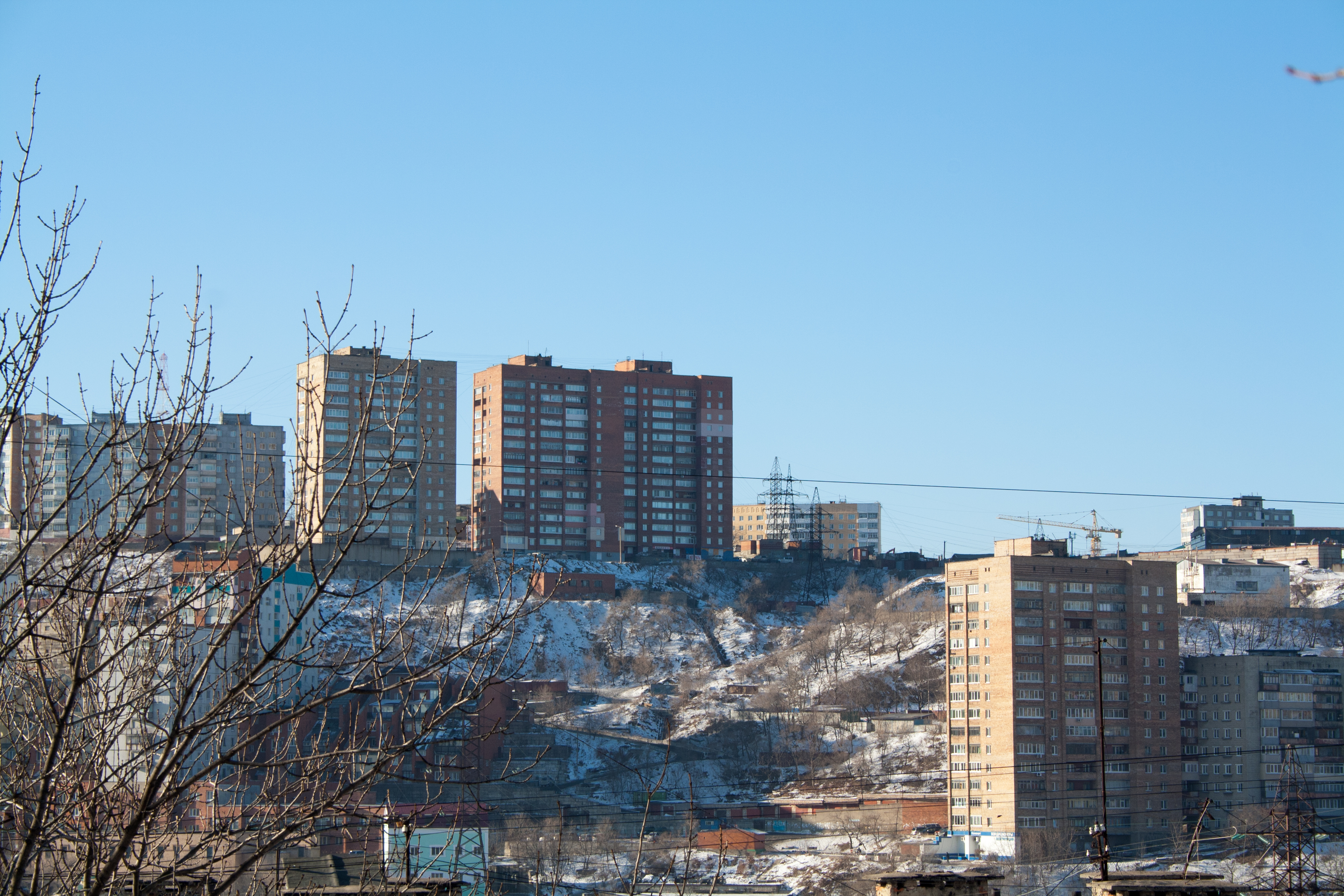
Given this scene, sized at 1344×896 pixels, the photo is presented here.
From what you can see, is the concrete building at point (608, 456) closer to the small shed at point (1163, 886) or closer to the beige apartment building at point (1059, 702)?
the beige apartment building at point (1059, 702)

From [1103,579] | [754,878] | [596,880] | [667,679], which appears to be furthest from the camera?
[667,679]

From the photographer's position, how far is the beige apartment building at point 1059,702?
50.9m

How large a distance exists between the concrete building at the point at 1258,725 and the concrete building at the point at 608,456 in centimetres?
4157

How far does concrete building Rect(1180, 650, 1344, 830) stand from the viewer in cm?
5412

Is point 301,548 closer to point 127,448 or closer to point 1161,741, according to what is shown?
point 127,448

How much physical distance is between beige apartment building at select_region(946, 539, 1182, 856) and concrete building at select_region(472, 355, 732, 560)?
1428 inches

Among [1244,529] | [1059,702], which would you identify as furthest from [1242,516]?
[1059,702]

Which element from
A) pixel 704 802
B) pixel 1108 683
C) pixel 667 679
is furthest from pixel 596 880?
pixel 667 679

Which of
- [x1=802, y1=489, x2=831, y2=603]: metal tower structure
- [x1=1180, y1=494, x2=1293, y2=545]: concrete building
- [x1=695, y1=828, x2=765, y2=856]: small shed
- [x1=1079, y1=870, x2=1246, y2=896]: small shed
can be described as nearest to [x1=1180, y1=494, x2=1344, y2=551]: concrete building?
[x1=1180, y1=494, x2=1293, y2=545]: concrete building

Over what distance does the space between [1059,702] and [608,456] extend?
143 feet

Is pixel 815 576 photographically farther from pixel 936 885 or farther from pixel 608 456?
pixel 936 885

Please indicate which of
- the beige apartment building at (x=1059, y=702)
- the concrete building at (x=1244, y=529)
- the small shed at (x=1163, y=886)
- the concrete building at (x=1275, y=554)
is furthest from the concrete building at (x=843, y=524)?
the small shed at (x=1163, y=886)

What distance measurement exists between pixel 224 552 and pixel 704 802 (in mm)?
57542

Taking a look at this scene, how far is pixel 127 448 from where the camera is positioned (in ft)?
15.4
